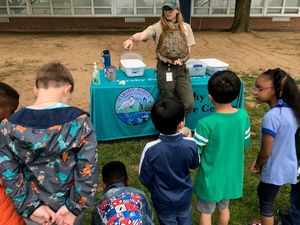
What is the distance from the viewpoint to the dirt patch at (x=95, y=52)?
6.78 m

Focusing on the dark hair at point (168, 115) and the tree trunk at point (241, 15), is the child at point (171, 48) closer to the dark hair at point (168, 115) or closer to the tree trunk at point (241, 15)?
the dark hair at point (168, 115)

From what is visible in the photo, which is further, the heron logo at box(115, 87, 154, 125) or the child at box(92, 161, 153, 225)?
the heron logo at box(115, 87, 154, 125)

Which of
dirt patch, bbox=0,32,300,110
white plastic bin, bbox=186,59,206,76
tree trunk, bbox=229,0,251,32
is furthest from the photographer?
tree trunk, bbox=229,0,251,32

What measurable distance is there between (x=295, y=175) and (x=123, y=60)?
2966mm

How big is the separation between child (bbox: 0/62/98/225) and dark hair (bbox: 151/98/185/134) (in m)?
0.49

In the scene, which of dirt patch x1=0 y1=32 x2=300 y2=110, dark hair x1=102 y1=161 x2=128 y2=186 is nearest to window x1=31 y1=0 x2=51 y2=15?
dirt patch x1=0 y1=32 x2=300 y2=110

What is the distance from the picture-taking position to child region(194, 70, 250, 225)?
6.75ft

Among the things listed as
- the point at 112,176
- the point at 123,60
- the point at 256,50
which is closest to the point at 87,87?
the point at 123,60

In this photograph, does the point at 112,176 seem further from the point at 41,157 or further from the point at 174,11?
the point at 174,11

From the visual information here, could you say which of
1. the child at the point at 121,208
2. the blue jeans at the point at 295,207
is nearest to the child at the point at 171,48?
the blue jeans at the point at 295,207

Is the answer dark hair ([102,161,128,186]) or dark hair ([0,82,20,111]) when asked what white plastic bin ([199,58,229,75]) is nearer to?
dark hair ([102,161,128,186])

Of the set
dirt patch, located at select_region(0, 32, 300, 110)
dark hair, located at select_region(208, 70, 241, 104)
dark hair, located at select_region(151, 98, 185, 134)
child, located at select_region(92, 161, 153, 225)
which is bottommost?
dirt patch, located at select_region(0, 32, 300, 110)

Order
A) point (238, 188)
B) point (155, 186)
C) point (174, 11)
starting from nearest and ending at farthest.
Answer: point (155, 186) → point (238, 188) → point (174, 11)

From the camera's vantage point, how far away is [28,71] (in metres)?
7.21
